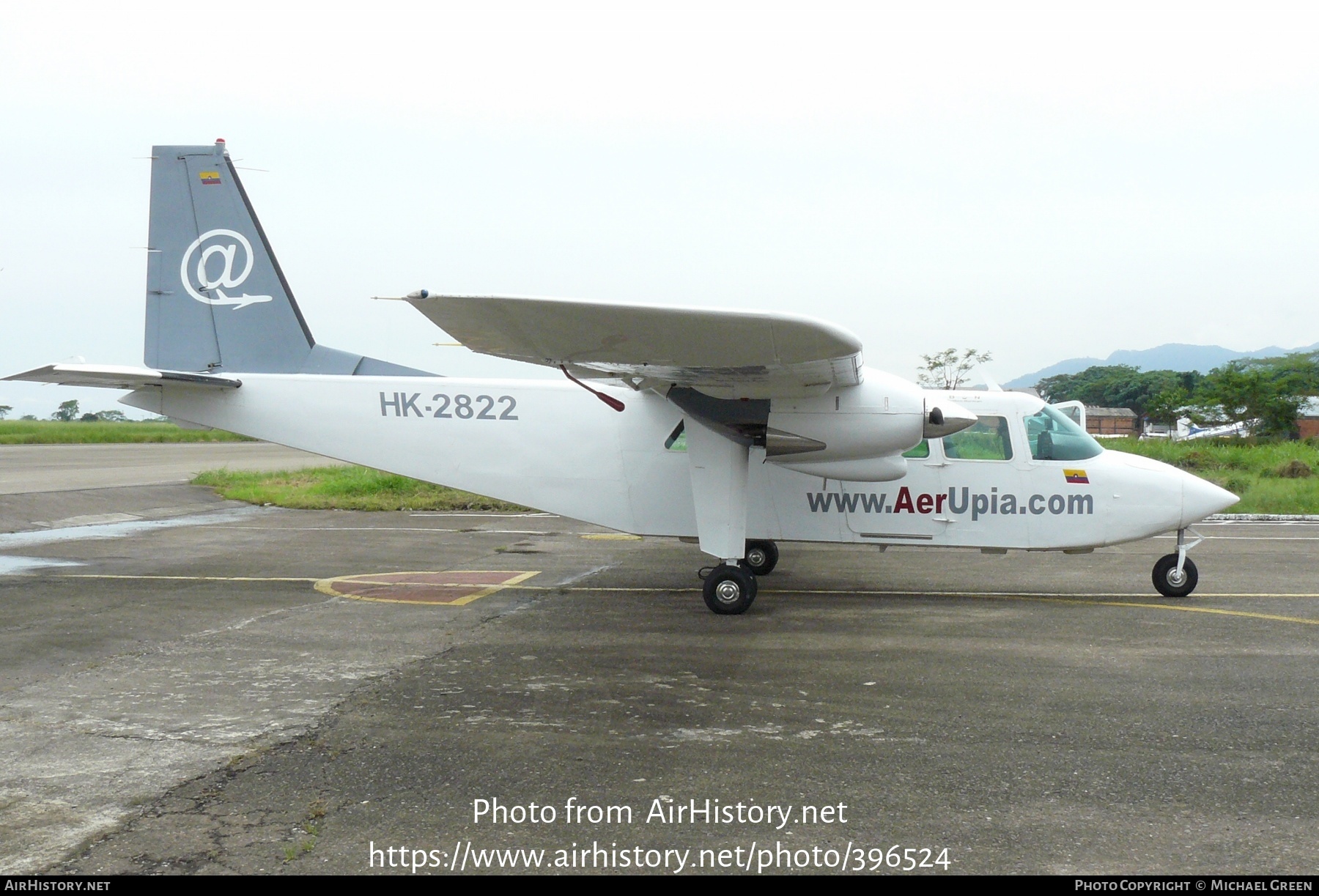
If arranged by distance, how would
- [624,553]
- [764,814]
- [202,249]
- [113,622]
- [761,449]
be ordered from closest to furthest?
[764,814]
[113,622]
[761,449]
[202,249]
[624,553]

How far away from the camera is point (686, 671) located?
656 centimetres

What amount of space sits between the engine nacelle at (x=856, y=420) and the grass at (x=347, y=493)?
1005cm

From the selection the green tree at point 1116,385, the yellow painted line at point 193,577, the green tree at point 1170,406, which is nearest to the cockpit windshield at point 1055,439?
the yellow painted line at point 193,577

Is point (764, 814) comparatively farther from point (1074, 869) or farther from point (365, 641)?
point (365, 641)

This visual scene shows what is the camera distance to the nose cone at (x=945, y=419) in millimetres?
8750

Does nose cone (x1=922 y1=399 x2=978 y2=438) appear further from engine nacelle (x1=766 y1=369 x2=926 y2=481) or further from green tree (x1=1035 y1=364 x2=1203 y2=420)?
green tree (x1=1035 y1=364 x2=1203 y2=420)

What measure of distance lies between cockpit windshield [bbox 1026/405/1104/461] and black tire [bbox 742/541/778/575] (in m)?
3.07

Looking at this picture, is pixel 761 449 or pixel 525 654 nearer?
pixel 525 654

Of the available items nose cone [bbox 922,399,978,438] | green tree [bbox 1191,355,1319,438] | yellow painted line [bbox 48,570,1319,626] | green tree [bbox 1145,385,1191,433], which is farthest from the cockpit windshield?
green tree [bbox 1145,385,1191,433]

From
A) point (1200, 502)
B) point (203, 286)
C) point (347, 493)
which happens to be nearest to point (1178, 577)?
point (1200, 502)

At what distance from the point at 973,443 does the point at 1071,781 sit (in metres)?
5.56

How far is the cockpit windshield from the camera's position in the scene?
9500 mm

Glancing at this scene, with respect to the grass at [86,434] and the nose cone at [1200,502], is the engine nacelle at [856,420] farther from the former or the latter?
the grass at [86,434]

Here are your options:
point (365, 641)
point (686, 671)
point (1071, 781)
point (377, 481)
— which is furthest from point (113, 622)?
point (377, 481)
